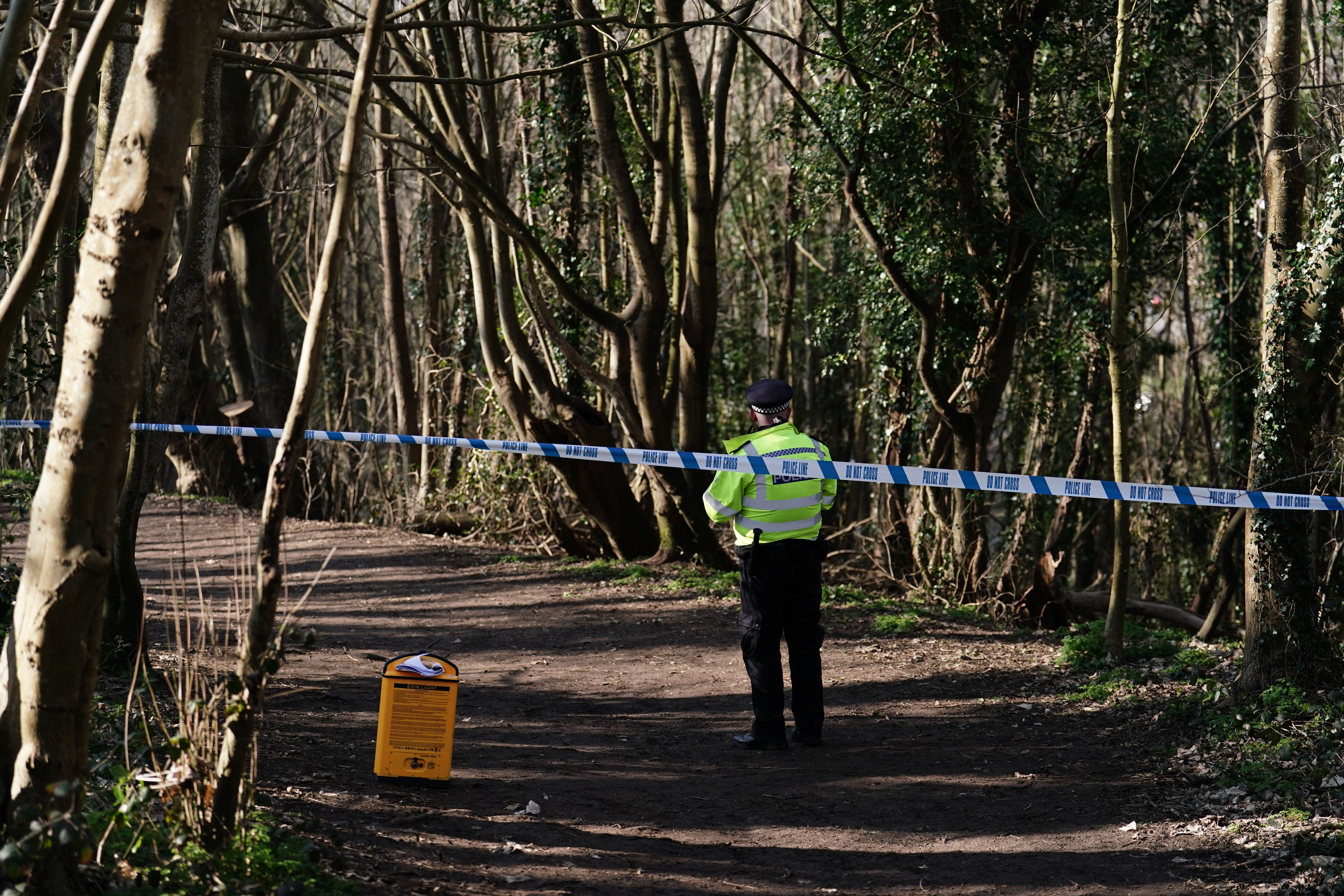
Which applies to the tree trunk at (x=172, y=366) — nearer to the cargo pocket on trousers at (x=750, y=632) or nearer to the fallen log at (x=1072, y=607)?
the cargo pocket on trousers at (x=750, y=632)

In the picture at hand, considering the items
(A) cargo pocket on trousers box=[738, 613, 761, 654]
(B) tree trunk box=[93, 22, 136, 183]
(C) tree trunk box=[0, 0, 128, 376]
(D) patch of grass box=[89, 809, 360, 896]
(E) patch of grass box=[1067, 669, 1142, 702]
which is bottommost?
(D) patch of grass box=[89, 809, 360, 896]

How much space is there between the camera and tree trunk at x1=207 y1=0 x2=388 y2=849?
3760 mm

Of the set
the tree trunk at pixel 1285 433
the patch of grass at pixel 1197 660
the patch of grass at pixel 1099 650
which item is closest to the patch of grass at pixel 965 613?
the patch of grass at pixel 1099 650

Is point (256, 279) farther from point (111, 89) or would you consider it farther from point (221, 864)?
point (221, 864)

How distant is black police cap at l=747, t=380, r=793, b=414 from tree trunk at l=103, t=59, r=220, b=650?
3.19m

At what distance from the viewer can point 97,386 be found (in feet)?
11.3

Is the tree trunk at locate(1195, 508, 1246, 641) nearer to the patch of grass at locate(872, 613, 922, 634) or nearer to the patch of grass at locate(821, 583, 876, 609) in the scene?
the patch of grass at locate(821, 583, 876, 609)

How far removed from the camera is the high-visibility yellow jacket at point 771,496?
6.37 meters

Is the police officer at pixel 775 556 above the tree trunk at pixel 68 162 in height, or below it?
below

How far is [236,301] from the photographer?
686 inches

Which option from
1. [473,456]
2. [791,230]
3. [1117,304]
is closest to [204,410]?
[473,456]

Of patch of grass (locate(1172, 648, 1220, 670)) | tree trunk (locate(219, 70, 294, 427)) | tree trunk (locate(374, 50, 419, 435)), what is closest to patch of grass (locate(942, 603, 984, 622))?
patch of grass (locate(1172, 648, 1220, 670))

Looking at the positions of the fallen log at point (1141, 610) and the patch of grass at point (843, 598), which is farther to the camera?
the fallen log at point (1141, 610)

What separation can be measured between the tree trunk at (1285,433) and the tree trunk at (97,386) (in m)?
6.21
